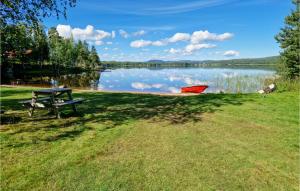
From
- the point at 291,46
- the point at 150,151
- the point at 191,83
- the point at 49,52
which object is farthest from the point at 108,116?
the point at 49,52

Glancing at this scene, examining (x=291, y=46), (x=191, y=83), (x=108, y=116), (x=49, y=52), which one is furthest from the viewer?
(x=49, y=52)

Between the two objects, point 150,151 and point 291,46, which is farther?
point 291,46

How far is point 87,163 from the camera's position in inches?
227

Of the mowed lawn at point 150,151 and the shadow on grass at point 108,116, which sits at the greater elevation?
the shadow on grass at point 108,116

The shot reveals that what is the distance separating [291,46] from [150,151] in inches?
1378

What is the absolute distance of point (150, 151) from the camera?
6.56m

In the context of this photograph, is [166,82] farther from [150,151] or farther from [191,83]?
[150,151]

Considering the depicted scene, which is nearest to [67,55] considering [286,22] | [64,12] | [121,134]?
[286,22]

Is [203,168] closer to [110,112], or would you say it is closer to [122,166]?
[122,166]

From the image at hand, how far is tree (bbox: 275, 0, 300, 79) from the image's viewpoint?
34.1 meters

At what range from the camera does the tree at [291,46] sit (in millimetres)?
34094

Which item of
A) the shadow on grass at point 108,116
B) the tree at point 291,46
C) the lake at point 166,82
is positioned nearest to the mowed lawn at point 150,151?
the shadow on grass at point 108,116

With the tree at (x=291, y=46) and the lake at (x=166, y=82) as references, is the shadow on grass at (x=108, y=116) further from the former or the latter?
the tree at (x=291, y=46)

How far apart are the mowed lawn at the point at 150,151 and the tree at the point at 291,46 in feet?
89.5
